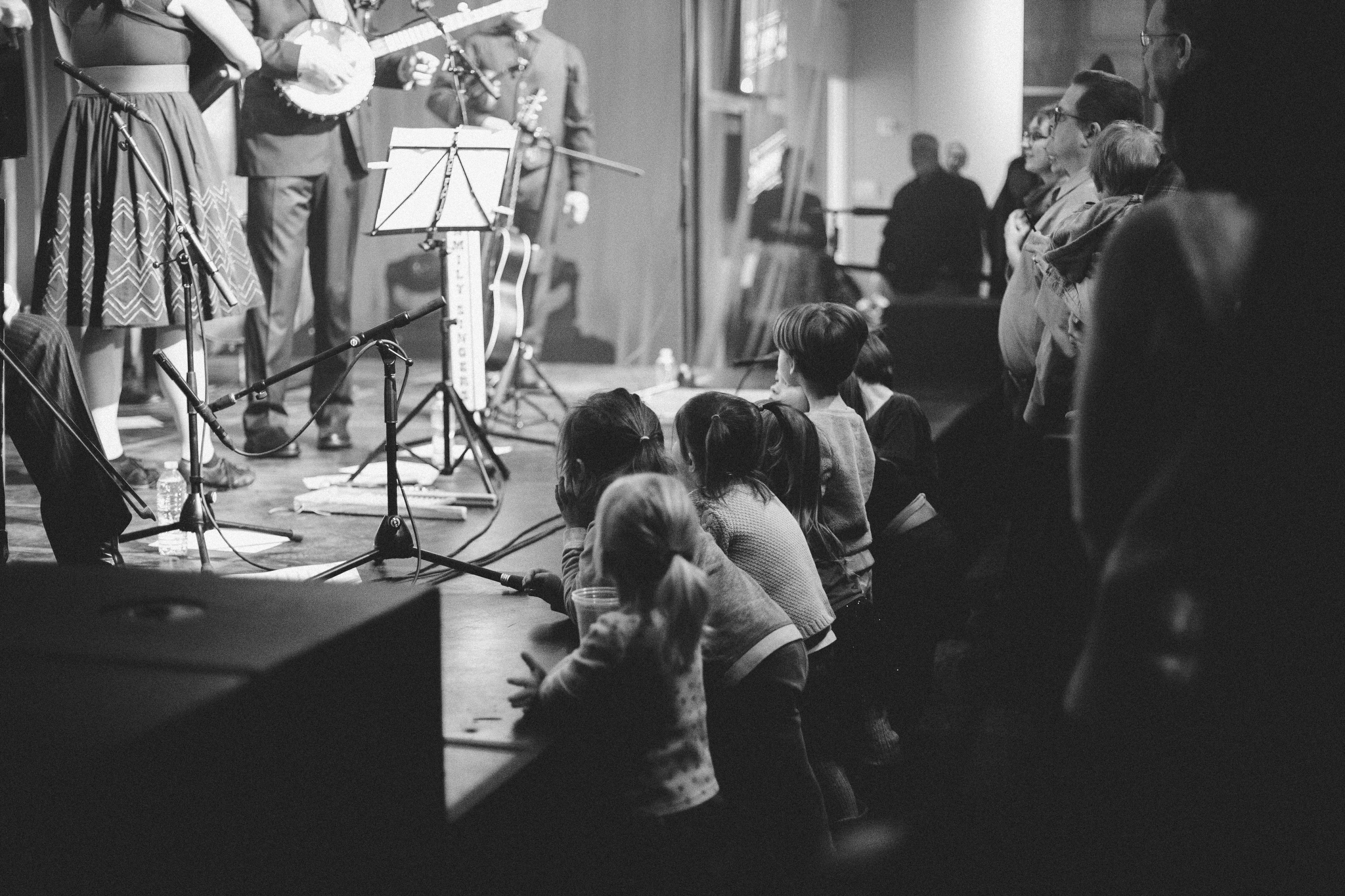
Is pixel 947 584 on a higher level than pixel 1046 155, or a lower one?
lower

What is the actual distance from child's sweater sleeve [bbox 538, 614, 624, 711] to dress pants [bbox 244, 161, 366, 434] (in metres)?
3.22

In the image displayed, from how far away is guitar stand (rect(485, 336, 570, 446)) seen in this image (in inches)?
223

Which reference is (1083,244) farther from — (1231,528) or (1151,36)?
(1231,528)

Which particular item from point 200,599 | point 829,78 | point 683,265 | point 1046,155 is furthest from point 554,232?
point 200,599

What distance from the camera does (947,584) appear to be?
336 cm

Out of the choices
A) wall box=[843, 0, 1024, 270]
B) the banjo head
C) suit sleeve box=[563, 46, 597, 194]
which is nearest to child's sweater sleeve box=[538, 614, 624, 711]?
the banjo head

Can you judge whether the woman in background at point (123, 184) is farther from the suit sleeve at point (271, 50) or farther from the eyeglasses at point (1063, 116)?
the eyeglasses at point (1063, 116)

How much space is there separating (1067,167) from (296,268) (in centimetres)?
286

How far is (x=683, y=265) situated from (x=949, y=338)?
1.84 metres

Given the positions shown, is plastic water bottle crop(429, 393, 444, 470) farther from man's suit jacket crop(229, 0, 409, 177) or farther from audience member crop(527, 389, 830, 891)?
audience member crop(527, 389, 830, 891)

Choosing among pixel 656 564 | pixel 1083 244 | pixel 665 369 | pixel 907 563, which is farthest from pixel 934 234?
pixel 656 564

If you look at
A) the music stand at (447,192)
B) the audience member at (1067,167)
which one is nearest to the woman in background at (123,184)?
the music stand at (447,192)

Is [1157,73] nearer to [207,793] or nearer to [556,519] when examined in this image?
[207,793]

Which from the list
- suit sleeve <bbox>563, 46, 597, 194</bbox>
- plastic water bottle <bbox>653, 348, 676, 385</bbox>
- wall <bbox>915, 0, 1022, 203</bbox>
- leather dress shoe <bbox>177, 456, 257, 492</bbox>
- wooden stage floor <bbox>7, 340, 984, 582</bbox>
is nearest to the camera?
wooden stage floor <bbox>7, 340, 984, 582</bbox>
